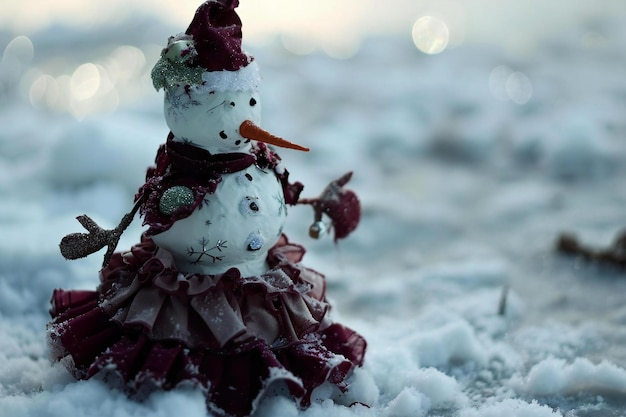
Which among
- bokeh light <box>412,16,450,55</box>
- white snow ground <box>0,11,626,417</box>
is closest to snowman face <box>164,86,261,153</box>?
white snow ground <box>0,11,626,417</box>

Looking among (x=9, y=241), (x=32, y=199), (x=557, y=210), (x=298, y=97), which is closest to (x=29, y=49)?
(x=298, y=97)

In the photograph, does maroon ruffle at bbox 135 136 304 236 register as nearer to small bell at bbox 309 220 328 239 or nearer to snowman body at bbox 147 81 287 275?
snowman body at bbox 147 81 287 275

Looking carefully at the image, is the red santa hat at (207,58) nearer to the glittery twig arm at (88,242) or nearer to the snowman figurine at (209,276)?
the snowman figurine at (209,276)

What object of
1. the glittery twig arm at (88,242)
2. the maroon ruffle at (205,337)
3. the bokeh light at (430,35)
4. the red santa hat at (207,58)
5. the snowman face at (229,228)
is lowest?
the maroon ruffle at (205,337)

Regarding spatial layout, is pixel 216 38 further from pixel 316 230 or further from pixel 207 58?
pixel 316 230

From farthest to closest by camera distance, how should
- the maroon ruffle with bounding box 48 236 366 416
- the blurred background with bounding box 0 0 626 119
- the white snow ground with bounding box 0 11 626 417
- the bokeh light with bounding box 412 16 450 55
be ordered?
the bokeh light with bounding box 412 16 450 55
the blurred background with bounding box 0 0 626 119
the white snow ground with bounding box 0 11 626 417
the maroon ruffle with bounding box 48 236 366 416

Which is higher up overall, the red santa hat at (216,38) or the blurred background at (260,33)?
the blurred background at (260,33)

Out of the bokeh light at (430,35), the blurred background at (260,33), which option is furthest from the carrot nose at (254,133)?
the bokeh light at (430,35)
